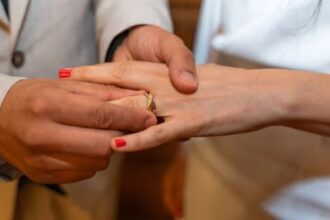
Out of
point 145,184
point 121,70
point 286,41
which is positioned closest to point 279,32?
point 286,41

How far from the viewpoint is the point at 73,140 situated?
2.68 feet

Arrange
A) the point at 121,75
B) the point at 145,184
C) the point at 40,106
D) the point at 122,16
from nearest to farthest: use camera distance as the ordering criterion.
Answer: the point at 40,106 → the point at 121,75 → the point at 122,16 → the point at 145,184

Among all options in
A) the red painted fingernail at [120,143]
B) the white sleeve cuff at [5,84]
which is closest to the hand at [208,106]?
the red painted fingernail at [120,143]

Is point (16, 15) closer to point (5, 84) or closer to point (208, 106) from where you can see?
point (5, 84)

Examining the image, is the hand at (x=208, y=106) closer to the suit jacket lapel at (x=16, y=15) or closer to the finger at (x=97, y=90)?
the finger at (x=97, y=90)

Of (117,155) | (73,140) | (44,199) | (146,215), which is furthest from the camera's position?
(146,215)

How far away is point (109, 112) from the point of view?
2.72 ft

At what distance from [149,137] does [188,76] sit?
106mm

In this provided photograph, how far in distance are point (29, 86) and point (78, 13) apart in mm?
242

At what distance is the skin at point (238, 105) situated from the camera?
2.77ft

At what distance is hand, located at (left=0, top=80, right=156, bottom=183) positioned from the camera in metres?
Answer: 0.81

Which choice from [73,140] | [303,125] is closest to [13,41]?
[73,140]

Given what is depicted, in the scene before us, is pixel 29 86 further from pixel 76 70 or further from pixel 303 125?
pixel 303 125

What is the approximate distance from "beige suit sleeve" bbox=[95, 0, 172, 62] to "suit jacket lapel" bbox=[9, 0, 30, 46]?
15 cm
